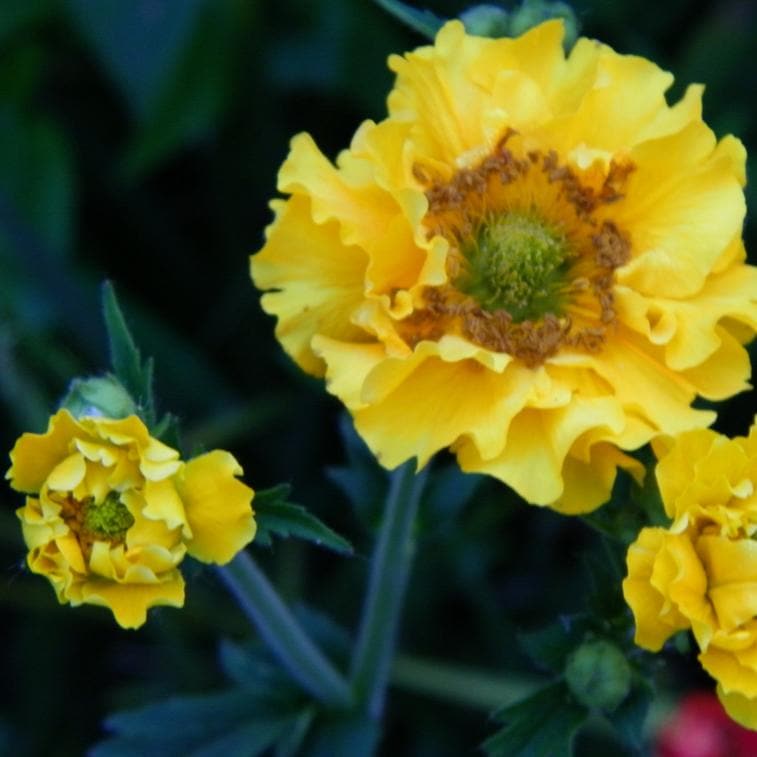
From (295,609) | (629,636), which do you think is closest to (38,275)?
(295,609)

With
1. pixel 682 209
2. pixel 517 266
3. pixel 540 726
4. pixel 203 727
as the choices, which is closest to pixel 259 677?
pixel 203 727

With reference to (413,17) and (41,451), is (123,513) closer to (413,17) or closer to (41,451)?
(41,451)

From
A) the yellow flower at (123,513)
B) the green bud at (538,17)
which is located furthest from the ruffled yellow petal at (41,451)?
the green bud at (538,17)

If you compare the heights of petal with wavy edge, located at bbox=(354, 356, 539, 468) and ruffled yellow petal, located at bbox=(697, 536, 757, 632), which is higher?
ruffled yellow petal, located at bbox=(697, 536, 757, 632)

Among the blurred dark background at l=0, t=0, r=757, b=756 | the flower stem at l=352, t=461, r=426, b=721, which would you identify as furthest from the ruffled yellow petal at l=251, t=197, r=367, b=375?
the blurred dark background at l=0, t=0, r=757, b=756

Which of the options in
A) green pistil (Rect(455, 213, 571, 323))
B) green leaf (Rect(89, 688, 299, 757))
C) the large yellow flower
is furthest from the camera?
green leaf (Rect(89, 688, 299, 757))

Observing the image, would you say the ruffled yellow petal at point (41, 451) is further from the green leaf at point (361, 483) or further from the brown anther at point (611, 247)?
the brown anther at point (611, 247)

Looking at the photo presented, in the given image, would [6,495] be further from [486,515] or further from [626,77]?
[626,77]

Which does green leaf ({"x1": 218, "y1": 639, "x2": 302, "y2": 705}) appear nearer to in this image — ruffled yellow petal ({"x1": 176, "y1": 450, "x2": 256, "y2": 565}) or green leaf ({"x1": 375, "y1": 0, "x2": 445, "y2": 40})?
ruffled yellow petal ({"x1": 176, "y1": 450, "x2": 256, "y2": 565})
